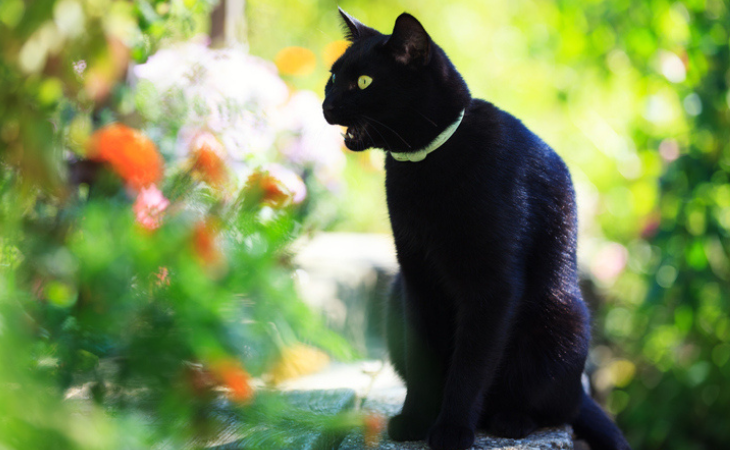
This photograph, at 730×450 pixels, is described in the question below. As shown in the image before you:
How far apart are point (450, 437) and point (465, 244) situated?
14.5 inches

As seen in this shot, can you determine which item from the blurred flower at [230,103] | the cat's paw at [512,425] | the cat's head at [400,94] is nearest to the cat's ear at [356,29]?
the cat's head at [400,94]

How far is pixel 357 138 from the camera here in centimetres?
128

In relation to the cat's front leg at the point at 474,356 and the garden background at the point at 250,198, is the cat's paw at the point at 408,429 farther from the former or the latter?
the garden background at the point at 250,198

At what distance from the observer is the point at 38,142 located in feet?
1.40

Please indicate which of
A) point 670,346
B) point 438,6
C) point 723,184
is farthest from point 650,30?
point 438,6

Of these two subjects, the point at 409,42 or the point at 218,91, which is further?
the point at 218,91

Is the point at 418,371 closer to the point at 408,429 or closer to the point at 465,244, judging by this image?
the point at 408,429

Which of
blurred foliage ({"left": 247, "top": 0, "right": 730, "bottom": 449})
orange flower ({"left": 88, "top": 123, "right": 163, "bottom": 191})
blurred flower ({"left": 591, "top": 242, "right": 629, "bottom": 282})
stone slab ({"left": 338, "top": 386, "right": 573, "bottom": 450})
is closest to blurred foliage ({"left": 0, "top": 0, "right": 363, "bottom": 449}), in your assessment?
orange flower ({"left": 88, "top": 123, "right": 163, "bottom": 191})

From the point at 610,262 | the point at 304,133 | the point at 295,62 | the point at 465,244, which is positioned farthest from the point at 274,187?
the point at 610,262

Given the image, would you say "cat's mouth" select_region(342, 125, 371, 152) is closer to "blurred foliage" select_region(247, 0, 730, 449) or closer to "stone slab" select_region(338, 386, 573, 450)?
"blurred foliage" select_region(247, 0, 730, 449)

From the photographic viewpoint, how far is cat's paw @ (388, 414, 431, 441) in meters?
1.27

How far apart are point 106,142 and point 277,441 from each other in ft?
3.16

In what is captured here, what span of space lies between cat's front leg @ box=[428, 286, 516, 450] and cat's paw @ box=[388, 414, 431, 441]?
79 millimetres

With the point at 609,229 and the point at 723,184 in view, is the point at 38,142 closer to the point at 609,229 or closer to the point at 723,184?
the point at 723,184
